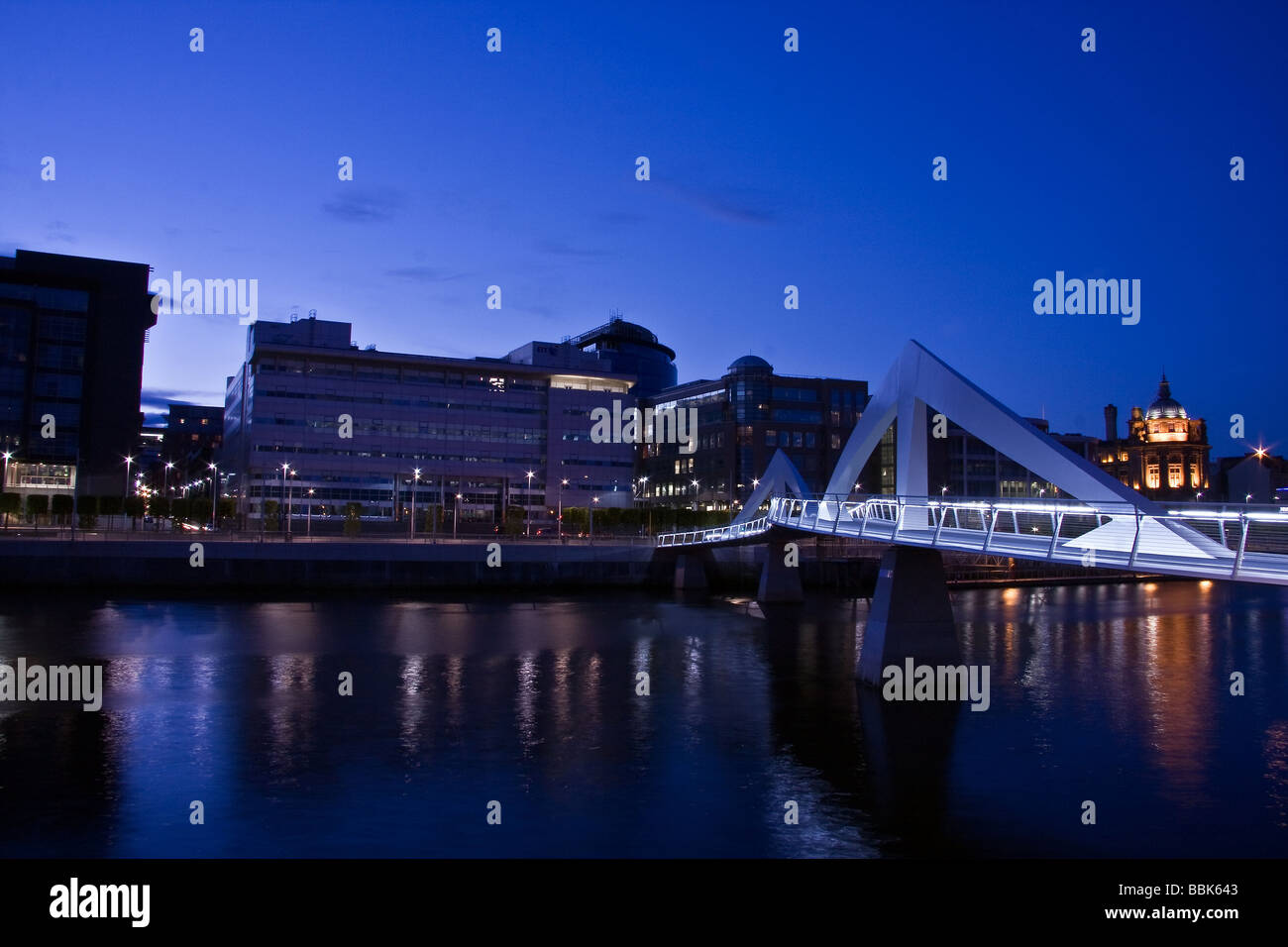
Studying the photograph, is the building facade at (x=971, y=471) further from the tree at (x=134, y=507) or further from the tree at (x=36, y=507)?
the tree at (x=36, y=507)

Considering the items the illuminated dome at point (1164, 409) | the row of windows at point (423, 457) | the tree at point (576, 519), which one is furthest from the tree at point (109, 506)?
the illuminated dome at point (1164, 409)

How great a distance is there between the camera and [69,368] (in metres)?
94.0

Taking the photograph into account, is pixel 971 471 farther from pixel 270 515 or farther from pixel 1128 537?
pixel 1128 537

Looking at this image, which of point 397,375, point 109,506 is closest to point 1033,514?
point 109,506

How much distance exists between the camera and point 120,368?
320ft

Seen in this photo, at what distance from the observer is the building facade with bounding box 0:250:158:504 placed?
8919 centimetres

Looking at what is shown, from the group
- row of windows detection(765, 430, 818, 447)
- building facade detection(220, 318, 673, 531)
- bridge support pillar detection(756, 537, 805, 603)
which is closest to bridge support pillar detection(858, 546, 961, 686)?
bridge support pillar detection(756, 537, 805, 603)

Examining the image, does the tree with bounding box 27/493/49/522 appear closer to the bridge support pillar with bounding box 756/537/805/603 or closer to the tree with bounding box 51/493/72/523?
the tree with bounding box 51/493/72/523

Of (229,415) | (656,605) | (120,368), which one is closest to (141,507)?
(120,368)

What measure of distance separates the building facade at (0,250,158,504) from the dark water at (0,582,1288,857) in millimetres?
59267

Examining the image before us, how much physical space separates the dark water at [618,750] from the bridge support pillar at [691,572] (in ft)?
81.5
